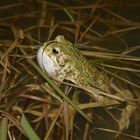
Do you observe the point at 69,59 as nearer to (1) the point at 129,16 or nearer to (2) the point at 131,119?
(2) the point at 131,119

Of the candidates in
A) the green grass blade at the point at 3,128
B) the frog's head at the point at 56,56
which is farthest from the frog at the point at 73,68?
the green grass blade at the point at 3,128

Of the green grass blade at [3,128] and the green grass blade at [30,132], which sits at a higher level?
the green grass blade at [3,128]

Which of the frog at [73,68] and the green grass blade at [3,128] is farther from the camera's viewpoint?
the frog at [73,68]

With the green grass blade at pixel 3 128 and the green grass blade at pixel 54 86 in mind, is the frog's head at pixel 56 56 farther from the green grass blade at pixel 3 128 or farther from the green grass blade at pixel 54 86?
the green grass blade at pixel 3 128

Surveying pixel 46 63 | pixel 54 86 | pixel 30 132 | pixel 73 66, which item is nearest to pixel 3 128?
pixel 30 132

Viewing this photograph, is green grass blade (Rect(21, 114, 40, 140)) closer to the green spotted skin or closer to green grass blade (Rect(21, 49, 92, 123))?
green grass blade (Rect(21, 49, 92, 123))

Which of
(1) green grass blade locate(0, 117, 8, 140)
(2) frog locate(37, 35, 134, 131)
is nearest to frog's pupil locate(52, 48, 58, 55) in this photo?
(2) frog locate(37, 35, 134, 131)

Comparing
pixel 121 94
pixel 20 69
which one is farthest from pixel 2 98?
pixel 121 94

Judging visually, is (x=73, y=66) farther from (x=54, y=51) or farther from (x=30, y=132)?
(x=30, y=132)
